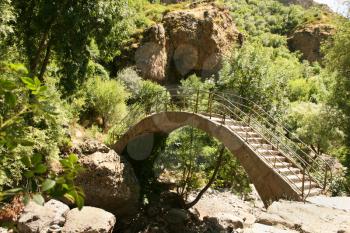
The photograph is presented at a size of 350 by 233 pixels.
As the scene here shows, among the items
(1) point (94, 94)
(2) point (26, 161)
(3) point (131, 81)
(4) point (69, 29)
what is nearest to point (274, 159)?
(4) point (69, 29)

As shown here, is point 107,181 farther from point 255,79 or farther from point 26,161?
point 26,161

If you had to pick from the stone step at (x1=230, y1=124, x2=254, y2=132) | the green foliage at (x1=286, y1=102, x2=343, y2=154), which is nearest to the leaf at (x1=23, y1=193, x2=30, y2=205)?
the stone step at (x1=230, y1=124, x2=254, y2=132)

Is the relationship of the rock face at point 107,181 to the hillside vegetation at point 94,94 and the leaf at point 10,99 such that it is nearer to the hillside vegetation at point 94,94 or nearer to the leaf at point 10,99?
the hillside vegetation at point 94,94

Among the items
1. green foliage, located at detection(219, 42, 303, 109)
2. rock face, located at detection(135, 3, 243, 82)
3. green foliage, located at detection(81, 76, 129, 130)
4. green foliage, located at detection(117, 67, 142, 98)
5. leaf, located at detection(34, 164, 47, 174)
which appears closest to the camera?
leaf, located at detection(34, 164, 47, 174)

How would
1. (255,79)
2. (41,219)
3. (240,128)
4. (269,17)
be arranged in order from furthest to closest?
(269,17) < (255,79) < (240,128) < (41,219)

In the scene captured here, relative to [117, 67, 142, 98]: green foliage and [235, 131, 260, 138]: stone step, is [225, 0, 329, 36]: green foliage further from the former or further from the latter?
[235, 131, 260, 138]: stone step

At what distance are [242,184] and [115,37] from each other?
9.49 metres

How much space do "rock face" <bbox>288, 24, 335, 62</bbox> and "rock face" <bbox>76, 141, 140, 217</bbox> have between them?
179 ft

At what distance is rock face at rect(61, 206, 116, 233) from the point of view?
40.4ft

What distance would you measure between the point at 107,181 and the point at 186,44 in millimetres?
22156

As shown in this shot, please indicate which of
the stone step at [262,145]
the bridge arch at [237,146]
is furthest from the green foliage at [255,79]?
the stone step at [262,145]

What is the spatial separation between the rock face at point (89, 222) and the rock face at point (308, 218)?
6.86 metres

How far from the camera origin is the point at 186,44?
115 feet

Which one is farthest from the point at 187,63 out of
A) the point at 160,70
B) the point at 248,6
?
the point at 248,6
